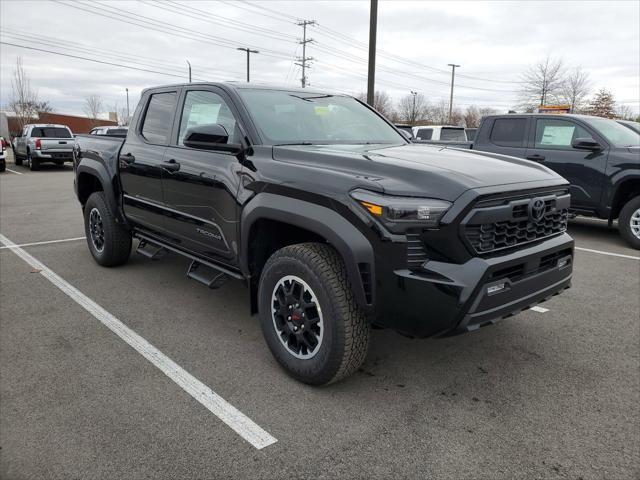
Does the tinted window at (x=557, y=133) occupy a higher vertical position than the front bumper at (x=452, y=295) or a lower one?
higher

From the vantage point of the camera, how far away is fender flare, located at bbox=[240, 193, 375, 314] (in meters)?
2.60

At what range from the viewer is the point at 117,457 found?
238cm

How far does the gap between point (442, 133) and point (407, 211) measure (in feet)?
41.2

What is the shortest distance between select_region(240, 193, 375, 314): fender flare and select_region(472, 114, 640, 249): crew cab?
597cm

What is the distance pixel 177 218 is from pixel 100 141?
2.01 metres

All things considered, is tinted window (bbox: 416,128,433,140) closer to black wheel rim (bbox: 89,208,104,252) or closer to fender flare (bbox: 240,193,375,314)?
black wheel rim (bbox: 89,208,104,252)

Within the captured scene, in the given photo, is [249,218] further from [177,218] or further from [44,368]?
[44,368]

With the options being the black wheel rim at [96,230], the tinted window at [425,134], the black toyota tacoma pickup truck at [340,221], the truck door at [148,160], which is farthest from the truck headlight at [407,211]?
the tinted window at [425,134]

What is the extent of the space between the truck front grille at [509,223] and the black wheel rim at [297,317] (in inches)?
38.1

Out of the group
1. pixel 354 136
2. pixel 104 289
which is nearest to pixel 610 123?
pixel 354 136

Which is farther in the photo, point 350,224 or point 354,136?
point 354,136

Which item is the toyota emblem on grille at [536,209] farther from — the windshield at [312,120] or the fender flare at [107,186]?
the fender flare at [107,186]

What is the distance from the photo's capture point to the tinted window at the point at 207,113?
11.9 ft

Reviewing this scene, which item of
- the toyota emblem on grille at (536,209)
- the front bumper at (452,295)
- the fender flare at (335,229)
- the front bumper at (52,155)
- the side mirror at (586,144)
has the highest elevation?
the side mirror at (586,144)
